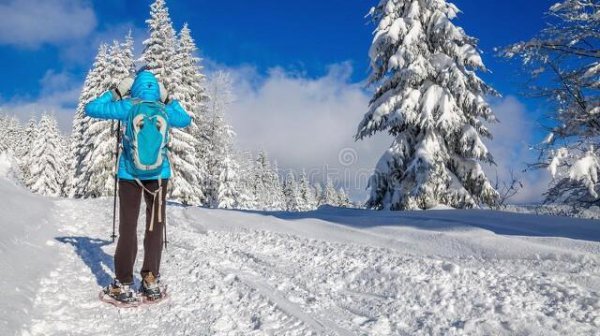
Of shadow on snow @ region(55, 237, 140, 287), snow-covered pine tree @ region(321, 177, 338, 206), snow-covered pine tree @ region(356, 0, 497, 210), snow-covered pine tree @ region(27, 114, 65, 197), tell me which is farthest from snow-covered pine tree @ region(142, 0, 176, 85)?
snow-covered pine tree @ region(321, 177, 338, 206)

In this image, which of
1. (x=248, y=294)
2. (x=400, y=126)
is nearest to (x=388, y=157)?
(x=400, y=126)

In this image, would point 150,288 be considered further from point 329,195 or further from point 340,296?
point 329,195

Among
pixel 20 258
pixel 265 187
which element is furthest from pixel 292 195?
pixel 20 258

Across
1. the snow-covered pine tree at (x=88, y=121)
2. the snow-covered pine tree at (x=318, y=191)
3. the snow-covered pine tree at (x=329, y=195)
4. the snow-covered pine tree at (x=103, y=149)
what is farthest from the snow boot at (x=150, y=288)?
the snow-covered pine tree at (x=318, y=191)

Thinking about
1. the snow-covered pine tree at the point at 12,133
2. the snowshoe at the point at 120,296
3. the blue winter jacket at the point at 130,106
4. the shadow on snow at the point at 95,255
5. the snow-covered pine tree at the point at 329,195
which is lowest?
the snowshoe at the point at 120,296

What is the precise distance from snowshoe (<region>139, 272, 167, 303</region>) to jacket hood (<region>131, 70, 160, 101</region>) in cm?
187

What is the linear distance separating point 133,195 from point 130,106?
948 mm

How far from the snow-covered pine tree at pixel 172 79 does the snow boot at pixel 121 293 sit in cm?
2195

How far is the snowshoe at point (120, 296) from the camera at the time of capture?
4.25 m

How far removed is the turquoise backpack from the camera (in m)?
4.42

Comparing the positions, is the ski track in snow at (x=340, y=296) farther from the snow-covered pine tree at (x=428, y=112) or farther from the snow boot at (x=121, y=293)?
the snow-covered pine tree at (x=428, y=112)

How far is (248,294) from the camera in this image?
446 centimetres

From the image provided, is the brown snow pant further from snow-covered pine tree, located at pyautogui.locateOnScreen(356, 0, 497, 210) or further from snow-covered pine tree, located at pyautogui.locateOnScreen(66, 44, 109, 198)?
snow-covered pine tree, located at pyautogui.locateOnScreen(66, 44, 109, 198)

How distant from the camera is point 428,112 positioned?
14055 mm
